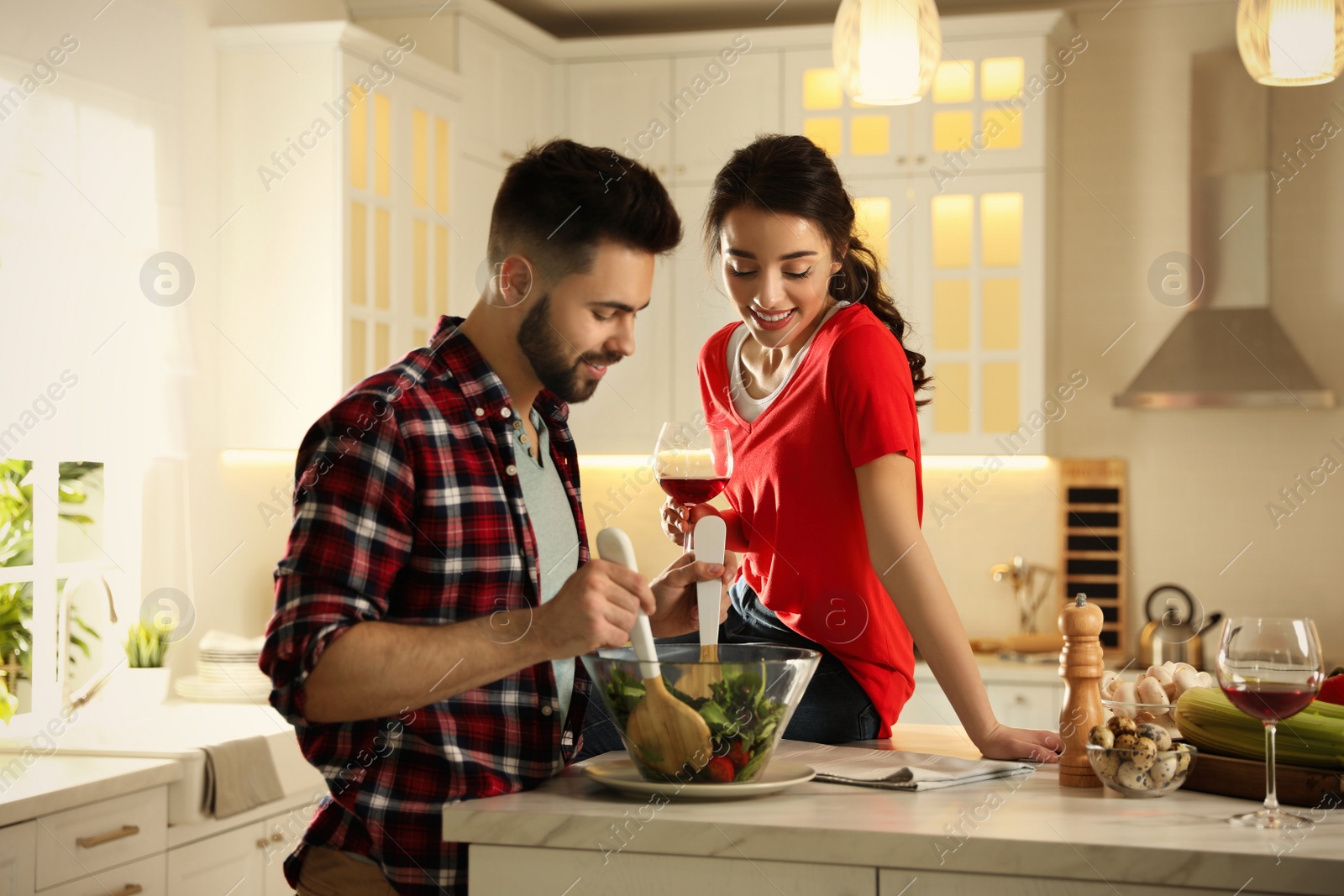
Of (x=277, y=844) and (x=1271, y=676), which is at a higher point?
(x=1271, y=676)

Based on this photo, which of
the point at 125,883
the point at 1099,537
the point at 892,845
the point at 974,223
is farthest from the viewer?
the point at 1099,537

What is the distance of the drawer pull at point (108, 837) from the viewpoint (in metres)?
2.33

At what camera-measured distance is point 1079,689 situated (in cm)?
137

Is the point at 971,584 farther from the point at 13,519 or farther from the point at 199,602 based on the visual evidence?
the point at 13,519

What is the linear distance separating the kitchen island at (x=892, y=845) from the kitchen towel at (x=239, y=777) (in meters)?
1.57

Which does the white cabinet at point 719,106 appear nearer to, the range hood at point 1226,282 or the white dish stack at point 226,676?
the range hood at point 1226,282

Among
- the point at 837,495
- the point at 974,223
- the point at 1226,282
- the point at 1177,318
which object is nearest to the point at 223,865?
the point at 837,495

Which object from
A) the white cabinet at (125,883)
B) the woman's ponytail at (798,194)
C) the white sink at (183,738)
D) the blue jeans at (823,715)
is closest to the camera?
the blue jeans at (823,715)

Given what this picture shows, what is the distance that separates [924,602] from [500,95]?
2.83m

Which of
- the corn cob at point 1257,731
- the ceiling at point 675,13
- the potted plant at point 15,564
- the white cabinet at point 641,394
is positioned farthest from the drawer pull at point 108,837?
the ceiling at point 675,13

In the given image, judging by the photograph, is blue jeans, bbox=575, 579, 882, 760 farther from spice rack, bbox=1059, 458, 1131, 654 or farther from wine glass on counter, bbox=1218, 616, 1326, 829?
spice rack, bbox=1059, 458, 1131, 654

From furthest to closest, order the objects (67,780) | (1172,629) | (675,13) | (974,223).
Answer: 1. (675,13)
2. (974,223)
3. (1172,629)
4. (67,780)

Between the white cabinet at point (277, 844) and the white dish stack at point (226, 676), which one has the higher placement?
the white dish stack at point (226, 676)

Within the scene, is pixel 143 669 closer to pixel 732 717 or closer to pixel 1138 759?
pixel 732 717
